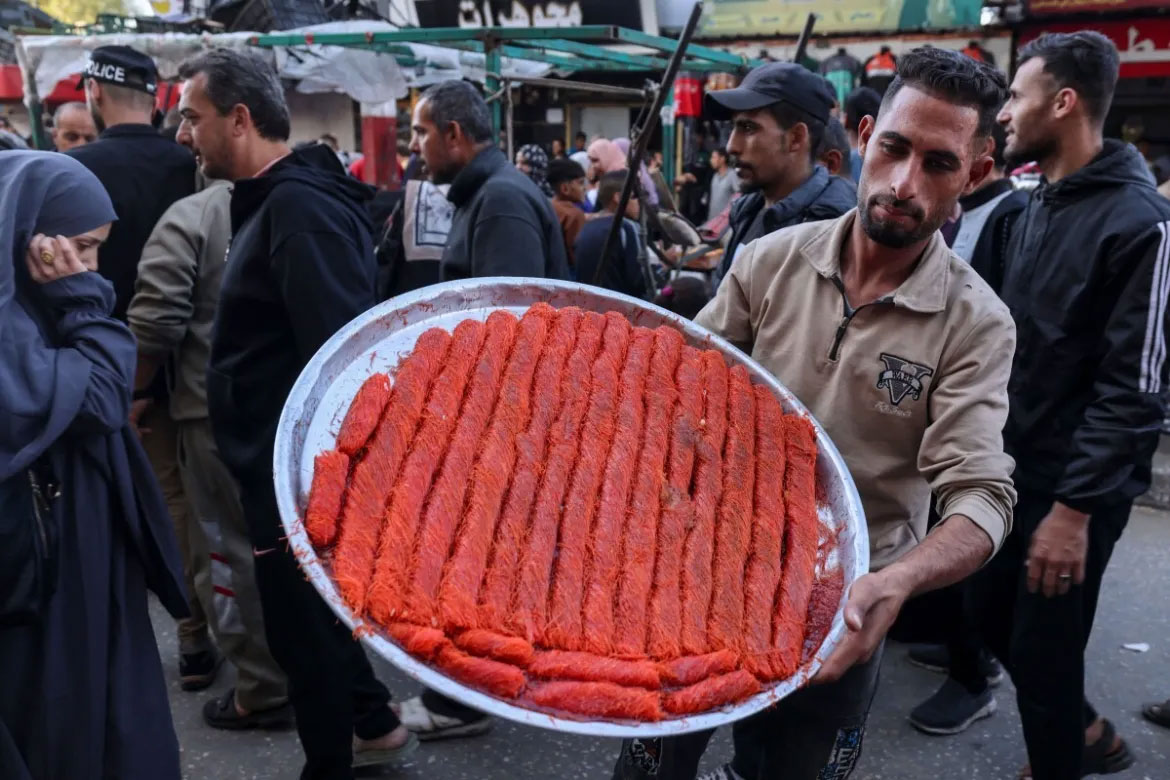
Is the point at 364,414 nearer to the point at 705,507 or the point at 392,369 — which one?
the point at 392,369

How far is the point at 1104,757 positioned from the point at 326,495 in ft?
9.41

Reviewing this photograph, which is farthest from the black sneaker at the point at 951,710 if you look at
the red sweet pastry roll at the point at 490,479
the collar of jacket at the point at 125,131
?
the collar of jacket at the point at 125,131

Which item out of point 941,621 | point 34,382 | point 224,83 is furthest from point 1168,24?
point 34,382

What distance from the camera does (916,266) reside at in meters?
1.82

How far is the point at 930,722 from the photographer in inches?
127

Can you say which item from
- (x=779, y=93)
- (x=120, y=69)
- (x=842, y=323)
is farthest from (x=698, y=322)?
(x=120, y=69)

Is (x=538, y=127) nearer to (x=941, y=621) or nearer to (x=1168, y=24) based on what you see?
(x=1168, y=24)

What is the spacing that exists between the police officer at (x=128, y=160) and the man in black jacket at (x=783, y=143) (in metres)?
2.16

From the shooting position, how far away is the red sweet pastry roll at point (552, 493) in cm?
130

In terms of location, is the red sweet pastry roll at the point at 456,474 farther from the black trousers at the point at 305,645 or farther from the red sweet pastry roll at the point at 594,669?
the black trousers at the point at 305,645

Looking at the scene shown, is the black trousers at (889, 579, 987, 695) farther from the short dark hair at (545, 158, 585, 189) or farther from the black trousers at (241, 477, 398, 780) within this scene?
the short dark hair at (545, 158, 585, 189)

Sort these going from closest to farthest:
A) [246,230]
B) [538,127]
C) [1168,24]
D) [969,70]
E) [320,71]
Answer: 1. [969,70]
2. [246,230]
3. [320,71]
4. [1168,24]
5. [538,127]

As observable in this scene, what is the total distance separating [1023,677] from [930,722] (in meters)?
0.85

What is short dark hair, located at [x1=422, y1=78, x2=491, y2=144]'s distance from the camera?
3.38 m
